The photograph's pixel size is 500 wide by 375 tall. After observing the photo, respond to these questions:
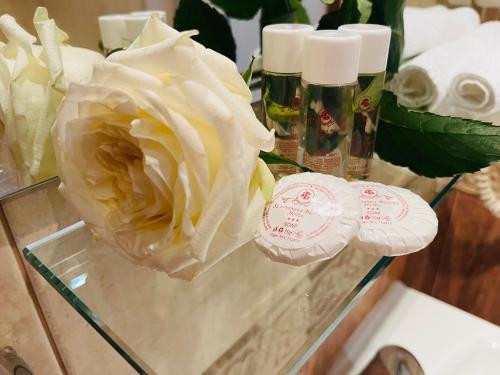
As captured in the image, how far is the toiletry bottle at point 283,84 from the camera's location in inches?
14.0

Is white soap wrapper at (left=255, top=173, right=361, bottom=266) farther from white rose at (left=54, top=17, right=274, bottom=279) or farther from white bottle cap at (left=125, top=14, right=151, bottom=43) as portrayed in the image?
white bottle cap at (left=125, top=14, right=151, bottom=43)

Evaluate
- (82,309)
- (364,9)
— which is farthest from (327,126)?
(82,309)

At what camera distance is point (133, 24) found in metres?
0.36

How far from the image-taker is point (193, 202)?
232 millimetres

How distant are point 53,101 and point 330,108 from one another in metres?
0.21

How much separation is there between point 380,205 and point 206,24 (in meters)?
0.22

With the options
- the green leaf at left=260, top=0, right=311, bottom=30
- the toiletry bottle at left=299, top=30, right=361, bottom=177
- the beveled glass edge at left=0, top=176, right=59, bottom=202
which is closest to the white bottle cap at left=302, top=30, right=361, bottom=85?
the toiletry bottle at left=299, top=30, right=361, bottom=177

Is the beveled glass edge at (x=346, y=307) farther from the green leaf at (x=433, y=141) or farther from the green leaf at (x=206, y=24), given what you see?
the green leaf at (x=206, y=24)

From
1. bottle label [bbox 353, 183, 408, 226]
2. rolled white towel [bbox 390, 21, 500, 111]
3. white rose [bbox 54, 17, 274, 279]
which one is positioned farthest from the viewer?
rolled white towel [bbox 390, 21, 500, 111]

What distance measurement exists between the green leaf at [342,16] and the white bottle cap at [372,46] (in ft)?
0.15

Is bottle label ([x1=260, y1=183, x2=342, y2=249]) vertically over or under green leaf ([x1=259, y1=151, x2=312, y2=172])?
under

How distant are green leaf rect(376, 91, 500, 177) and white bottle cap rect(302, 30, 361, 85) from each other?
9 centimetres

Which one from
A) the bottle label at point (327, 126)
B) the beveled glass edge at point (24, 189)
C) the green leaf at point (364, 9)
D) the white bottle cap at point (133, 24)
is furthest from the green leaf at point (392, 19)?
the beveled glass edge at point (24, 189)

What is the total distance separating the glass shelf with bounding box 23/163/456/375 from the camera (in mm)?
318
